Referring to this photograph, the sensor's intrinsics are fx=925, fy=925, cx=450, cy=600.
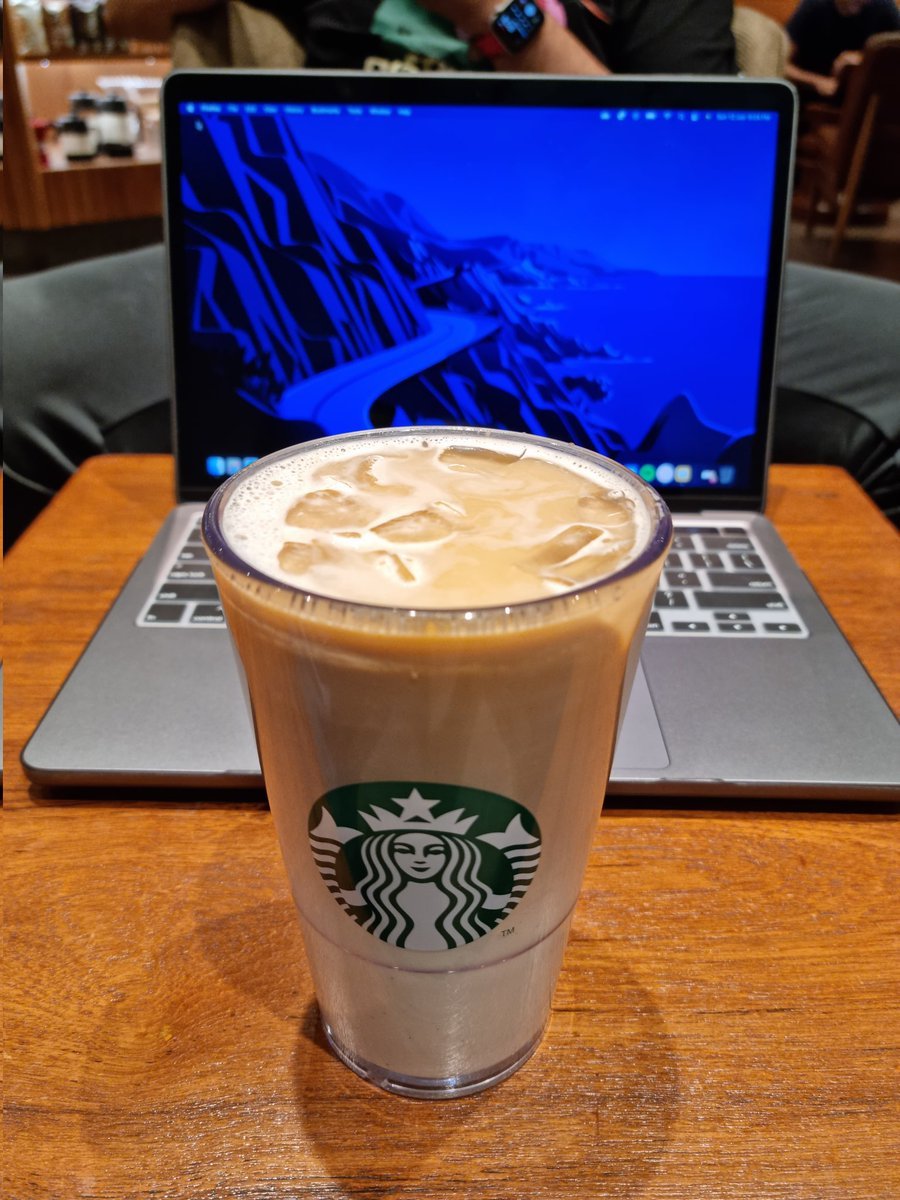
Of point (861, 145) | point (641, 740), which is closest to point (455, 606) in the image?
point (641, 740)

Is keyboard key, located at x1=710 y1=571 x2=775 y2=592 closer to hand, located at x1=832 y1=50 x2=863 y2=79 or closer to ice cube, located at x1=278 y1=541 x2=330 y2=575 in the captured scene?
ice cube, located at x1=278 y1=541 x2=330 y2=575

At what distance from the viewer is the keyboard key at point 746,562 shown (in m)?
0.66

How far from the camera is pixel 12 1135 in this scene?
32cm

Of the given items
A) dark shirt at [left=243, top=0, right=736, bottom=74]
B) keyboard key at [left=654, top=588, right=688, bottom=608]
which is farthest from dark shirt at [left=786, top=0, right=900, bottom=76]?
keyboard key at [left=654, top=588, right=688, bottom=608]

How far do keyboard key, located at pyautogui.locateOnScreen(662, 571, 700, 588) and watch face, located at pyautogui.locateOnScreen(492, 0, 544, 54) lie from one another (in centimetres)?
71

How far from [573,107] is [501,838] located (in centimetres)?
58

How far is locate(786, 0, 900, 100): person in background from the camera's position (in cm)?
384

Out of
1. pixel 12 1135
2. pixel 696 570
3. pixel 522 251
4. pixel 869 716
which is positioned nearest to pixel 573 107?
pixel 522 251

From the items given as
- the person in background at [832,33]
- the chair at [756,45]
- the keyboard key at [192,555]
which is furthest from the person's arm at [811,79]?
the keyboard key at [192,555]

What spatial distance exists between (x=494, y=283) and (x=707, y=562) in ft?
0.87

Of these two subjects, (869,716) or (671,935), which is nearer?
(671,935)

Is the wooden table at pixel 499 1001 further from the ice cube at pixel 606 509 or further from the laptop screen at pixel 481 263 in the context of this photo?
the laptop screen at pixel 481 263

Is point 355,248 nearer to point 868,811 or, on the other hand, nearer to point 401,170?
point 401,170

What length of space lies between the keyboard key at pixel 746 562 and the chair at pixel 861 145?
3.54 meters
